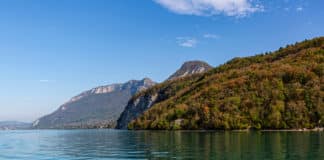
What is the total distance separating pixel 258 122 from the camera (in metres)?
194

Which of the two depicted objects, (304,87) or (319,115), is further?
(304,87)

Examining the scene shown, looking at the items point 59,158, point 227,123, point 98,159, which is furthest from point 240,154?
point 227,123

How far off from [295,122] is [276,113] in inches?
395

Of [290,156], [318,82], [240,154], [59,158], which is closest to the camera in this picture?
[290,156]

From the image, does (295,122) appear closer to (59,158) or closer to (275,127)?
(275,127)

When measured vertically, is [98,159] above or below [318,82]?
below

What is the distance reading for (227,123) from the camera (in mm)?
199000

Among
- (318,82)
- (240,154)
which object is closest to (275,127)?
(318,82)

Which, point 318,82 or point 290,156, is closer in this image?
point 290,156

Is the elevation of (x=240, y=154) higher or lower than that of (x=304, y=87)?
lower

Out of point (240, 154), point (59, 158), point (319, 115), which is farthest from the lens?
point (319, 115)

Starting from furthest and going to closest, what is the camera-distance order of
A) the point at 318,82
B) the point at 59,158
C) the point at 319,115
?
the point at 318,82, the point at 319,115, the point at 59,158

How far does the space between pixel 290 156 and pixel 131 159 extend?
22.0 metres

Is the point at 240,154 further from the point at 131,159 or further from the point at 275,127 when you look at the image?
the point at 275,127
